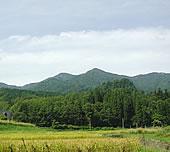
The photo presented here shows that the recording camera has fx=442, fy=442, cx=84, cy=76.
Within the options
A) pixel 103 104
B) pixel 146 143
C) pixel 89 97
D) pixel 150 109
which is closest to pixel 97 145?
pixel 146 143

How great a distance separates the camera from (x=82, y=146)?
34062mm

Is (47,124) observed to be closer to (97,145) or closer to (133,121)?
(133,121)

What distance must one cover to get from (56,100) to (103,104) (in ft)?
70.3

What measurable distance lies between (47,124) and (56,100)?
64.6ft

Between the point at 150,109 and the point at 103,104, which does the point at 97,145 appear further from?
the point at 103,104

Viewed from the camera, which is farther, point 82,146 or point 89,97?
point 89,97

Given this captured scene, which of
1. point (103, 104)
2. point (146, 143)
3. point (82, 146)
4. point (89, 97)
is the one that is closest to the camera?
point (82, 146)

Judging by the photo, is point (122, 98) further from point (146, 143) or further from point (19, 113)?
point (146, 143)

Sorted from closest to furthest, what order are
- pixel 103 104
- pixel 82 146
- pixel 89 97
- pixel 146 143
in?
pixel 82 146
pixel 146 143
pixel 103 104
pixel 89 97

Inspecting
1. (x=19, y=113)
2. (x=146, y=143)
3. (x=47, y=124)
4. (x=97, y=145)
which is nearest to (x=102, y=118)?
(x=47, y=124)

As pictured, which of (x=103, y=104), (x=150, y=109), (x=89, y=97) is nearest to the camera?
(x=150, y=109)

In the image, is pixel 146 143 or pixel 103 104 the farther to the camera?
pixel 103 104

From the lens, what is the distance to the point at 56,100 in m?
158

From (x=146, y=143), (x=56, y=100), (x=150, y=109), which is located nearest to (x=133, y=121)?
(x=150, y=109)
